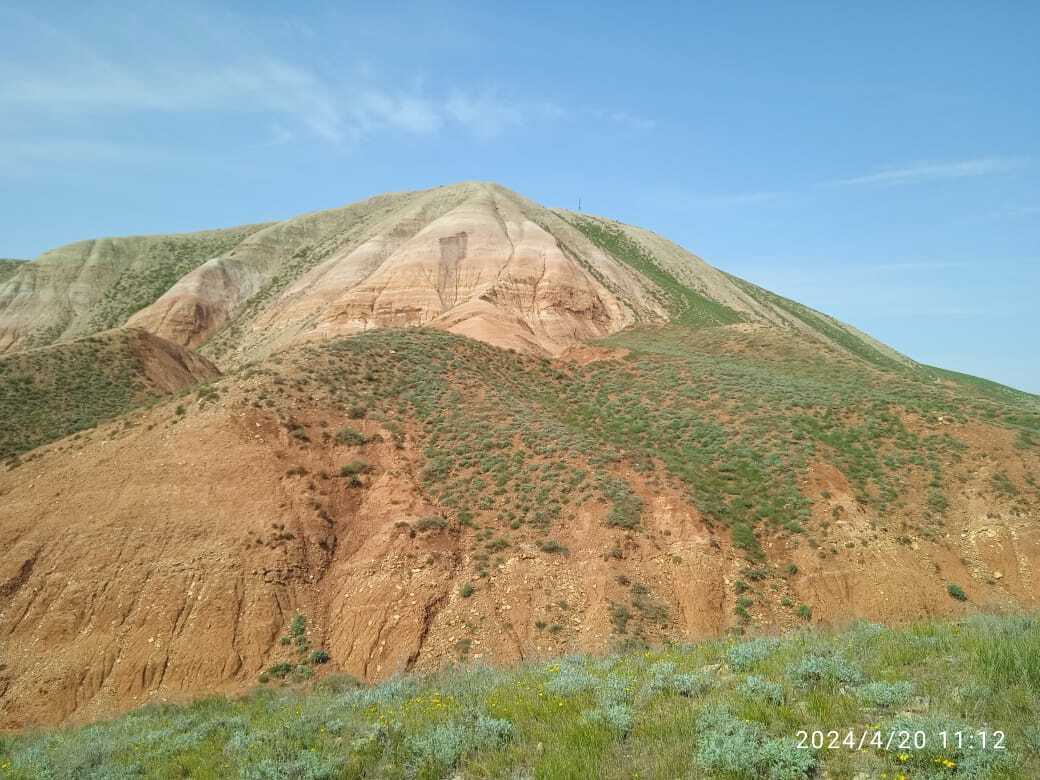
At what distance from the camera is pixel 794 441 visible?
22.5 m

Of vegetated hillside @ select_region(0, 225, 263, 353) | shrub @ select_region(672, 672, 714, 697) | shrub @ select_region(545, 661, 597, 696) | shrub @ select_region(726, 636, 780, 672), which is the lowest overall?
shrub @ select_region(545, 661, 597, 696)

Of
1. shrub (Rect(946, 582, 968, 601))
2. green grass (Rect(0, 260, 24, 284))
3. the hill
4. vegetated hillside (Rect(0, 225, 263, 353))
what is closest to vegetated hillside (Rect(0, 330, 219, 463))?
the hill

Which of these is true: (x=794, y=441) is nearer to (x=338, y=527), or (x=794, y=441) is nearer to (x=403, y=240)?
(x=338, y=527)

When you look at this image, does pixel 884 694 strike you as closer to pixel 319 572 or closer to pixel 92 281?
pixel 319 572

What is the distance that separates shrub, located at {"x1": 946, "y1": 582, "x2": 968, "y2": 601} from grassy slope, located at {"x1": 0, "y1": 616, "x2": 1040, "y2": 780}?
10.8 meters

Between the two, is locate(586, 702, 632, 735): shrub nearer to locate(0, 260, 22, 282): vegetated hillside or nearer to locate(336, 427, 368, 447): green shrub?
locate(336, 427, 368, 447): green shrub

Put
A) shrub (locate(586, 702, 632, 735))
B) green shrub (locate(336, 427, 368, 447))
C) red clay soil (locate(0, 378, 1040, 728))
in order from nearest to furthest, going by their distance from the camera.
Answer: shrub (locate(586, 702, 632, 735)) → red clay soil (locate(0, 378, 1040, 728)) → green shrub (locate(336, 427, 368, 447))

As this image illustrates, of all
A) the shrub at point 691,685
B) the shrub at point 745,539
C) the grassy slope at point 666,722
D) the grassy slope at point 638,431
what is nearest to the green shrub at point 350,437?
the grassy slope at point 638,431

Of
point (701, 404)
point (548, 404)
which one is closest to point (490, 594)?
point (548, 404)

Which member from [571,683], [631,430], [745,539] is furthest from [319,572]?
[631,430]

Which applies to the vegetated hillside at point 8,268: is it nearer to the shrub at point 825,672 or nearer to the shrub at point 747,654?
the shrub at point 747,654

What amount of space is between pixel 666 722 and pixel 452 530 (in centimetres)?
1285

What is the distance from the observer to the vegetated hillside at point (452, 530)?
14.4 meters

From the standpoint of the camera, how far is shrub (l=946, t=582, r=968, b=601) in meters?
16.0
